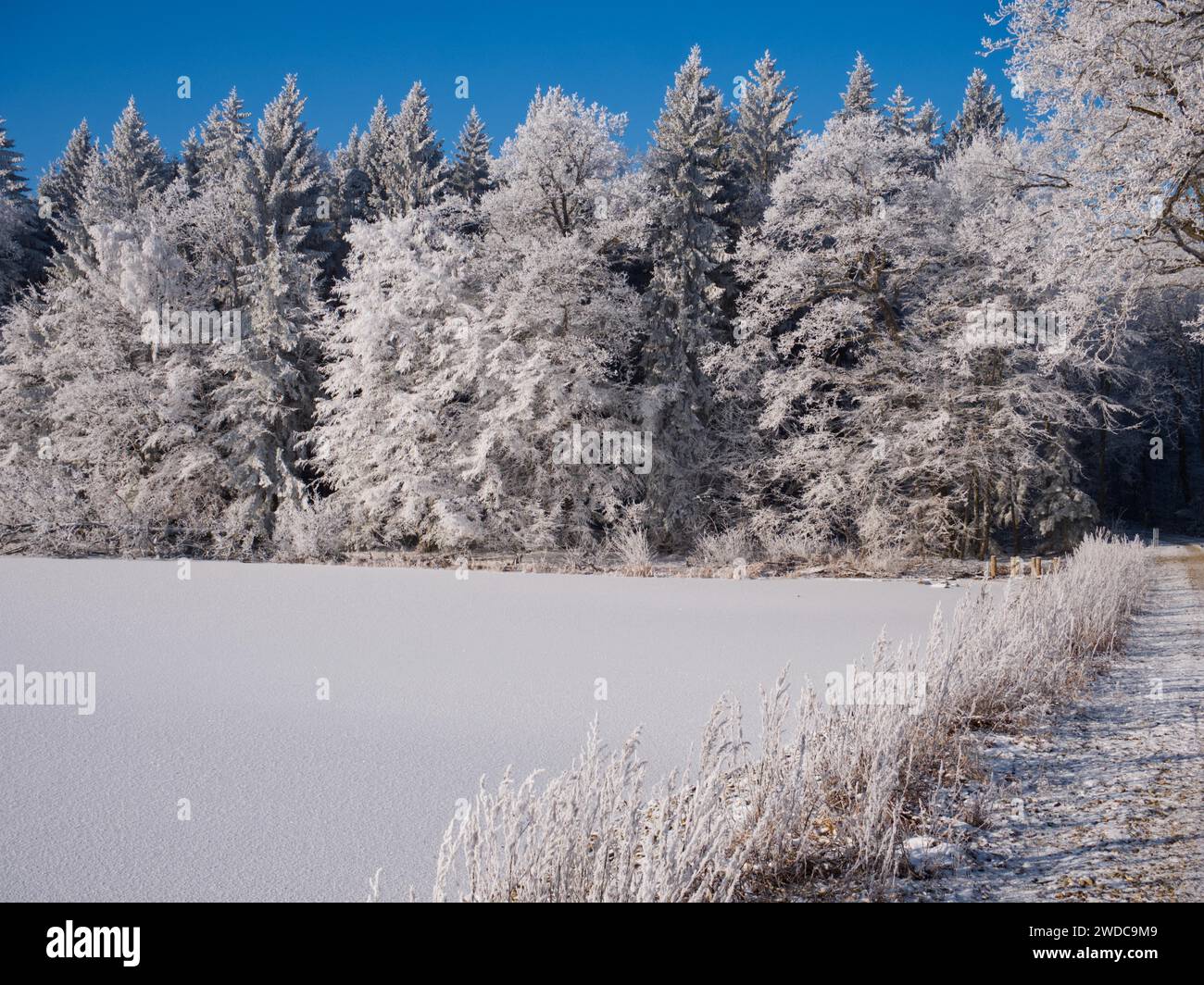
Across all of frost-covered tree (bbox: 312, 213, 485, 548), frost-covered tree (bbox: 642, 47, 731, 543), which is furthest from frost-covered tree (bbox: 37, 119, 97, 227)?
frost-covered tree (bbox: 642, 47, 731, 543)

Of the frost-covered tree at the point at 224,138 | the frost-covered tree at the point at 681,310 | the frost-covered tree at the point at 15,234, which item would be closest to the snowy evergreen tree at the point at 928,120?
the frost-covered tree at the point at 681,310

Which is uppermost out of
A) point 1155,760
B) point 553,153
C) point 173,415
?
point 553,153

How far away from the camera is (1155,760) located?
415 centimetres

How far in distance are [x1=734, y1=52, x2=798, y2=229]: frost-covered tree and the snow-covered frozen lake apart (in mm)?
19371

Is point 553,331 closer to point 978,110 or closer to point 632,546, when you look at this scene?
point 632,546

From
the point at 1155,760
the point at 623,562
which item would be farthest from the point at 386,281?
the point at 1155,760

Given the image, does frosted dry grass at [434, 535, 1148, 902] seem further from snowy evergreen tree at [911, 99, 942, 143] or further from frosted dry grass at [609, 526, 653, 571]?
snowy evergreen tree at [911, 99, 942, 143]

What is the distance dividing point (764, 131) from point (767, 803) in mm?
30561

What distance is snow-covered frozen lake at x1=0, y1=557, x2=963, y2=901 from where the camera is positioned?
9.90 feet

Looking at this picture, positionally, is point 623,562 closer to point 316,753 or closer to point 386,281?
point 386,281

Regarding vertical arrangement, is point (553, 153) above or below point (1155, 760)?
above
